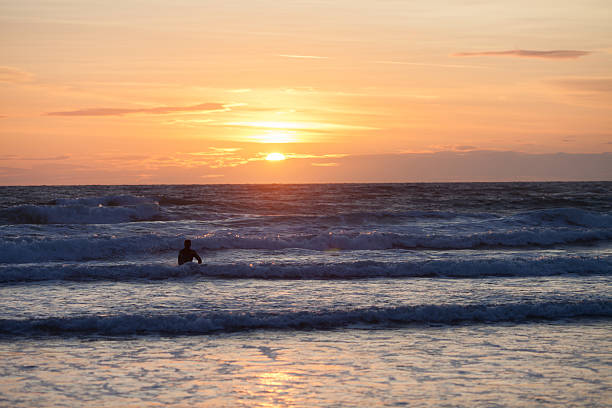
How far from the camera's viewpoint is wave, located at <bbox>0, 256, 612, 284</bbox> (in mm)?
15570

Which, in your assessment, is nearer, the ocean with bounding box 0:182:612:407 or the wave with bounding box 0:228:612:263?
the ocean with bounding box 0:182:612:407

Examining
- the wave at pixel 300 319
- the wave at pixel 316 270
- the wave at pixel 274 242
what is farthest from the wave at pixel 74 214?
the wave at pixel 300 319

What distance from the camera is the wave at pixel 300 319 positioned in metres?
10.0

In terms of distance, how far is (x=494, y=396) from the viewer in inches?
267

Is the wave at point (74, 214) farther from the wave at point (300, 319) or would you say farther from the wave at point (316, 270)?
the wave at point (300, 319)

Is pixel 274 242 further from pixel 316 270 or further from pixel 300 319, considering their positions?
pixel 300 319

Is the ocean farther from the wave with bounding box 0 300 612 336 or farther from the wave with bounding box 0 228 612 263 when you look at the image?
the wave with bounding box 0 228 612 263

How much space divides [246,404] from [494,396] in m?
3.00

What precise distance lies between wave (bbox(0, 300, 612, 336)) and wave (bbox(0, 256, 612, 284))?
4.66 metres

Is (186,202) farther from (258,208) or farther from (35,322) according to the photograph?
(35,322)

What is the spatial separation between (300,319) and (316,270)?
575 cm

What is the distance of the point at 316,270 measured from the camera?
53.5 ft

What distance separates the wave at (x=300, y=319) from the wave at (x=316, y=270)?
4.66m

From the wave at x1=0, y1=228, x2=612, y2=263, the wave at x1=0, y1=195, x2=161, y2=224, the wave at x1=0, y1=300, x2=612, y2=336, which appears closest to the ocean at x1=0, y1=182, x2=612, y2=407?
the wave at x1=0, y1=300, x2=612, y2=336
